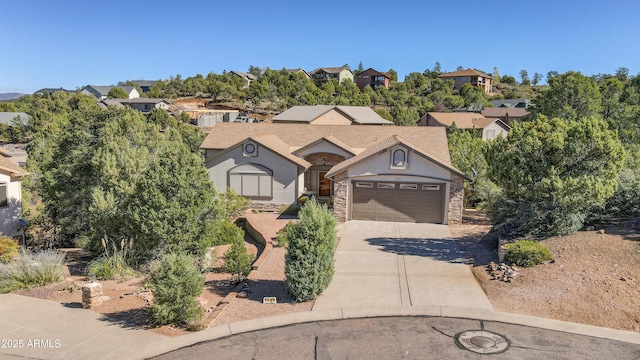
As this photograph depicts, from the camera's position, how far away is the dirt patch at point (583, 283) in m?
11.3

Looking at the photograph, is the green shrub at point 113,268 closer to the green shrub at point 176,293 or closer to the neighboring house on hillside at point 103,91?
the green shrub at point 176,293

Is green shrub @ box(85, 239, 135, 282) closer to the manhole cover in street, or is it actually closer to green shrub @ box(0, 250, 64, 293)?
green shrub @ box(0, 250, 64, 293)

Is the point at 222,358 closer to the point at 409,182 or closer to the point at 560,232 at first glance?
the point at 560,232

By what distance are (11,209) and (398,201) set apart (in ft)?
62.3

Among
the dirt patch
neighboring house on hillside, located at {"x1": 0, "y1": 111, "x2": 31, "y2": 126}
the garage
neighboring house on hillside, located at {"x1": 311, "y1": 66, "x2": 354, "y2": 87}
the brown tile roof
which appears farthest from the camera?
neighboring house on hillside, located at {"x1": 311, "y1": 66, "x2": 354, "y2": 87}

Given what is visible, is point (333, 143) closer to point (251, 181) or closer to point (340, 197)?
point (340, 197)

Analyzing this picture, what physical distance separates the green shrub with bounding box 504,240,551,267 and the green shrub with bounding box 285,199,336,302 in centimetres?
640

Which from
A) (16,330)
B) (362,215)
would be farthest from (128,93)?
(16,330)

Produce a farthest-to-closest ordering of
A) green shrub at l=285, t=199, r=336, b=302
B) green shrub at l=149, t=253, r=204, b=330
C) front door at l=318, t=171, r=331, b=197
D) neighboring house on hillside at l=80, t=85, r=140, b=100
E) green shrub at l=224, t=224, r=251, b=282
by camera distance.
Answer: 1. neighboring house on hillside at l=80, t=85, r=140, b=100
2. front door at l=318, t=171, r=331, b=197
3. green shrub at l=224, t=224, r=251, b=282
4. green shrub at l=285, t=199, r=336, b=302
5. green shrub at l=149, t=253, r=204, b=330

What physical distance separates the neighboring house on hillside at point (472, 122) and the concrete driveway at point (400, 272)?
41.6m

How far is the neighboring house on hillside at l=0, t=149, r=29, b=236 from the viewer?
21016 mm

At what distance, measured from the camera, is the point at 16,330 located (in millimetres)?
10797

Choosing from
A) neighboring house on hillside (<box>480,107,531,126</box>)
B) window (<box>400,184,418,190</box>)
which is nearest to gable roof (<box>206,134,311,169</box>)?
window (<box>400,184,418,190</box>)

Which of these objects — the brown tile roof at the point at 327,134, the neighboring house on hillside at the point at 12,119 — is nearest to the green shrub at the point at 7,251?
the brown tile roof at the point at 327,134
